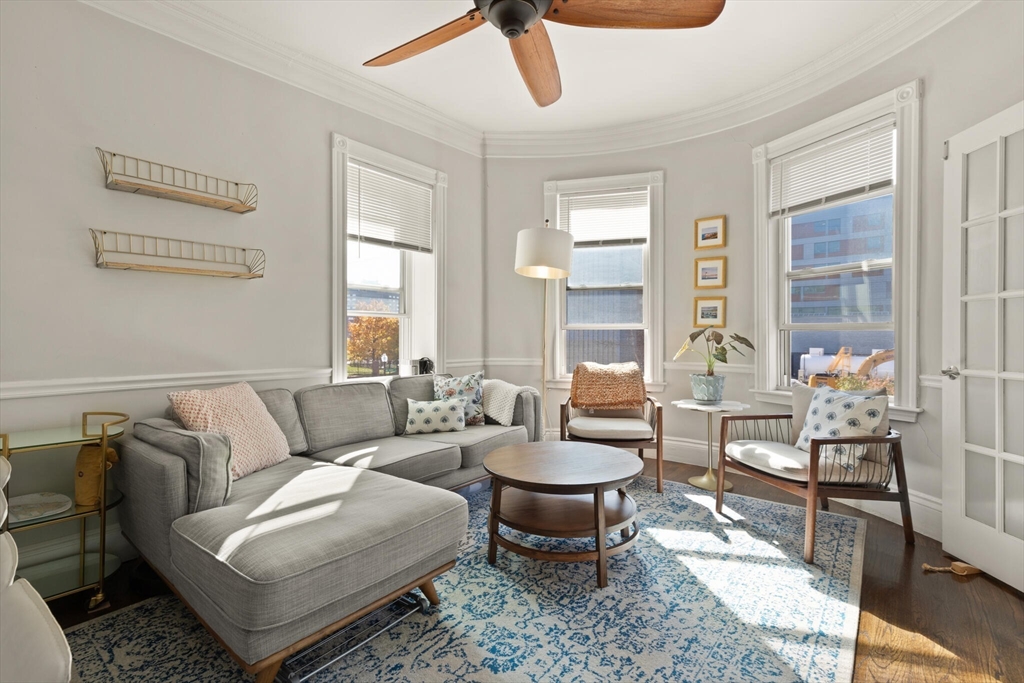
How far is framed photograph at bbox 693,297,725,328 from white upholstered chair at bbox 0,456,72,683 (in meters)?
4.03

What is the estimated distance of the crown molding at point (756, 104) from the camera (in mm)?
2840

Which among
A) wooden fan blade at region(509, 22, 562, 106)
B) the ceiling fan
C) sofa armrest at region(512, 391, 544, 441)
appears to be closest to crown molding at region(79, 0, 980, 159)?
the ceiling fan

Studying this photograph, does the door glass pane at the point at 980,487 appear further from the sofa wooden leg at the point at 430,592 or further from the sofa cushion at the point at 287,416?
the sofa cushion at the point at 287,416

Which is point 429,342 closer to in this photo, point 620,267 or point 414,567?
point 620,267

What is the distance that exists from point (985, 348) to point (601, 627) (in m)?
2.21

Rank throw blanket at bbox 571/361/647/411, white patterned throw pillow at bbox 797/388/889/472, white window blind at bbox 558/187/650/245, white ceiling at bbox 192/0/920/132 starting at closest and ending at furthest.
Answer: white patterned throw pillow at bbox 797/388/889/472
white ceiling at bbox 192/0/920/132
throw blanket at bbox 571/361/647/411
white window blind at bbox 558/187/650/245

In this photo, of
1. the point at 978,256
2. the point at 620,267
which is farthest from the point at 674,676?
the point at 620,267

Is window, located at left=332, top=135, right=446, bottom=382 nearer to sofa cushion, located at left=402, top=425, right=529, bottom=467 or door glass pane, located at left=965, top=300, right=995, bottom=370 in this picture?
sofa cushion, located at left=402, top=425, right=529, bottom=467

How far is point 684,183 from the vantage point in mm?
4254

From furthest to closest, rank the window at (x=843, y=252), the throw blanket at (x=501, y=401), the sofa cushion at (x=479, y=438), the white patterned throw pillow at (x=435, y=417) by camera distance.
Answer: the throw blanket at (x=501, y=401) → the white patterned throw pillow at (x=435, y=417) → the sofa cushion at (x=479, y=438) → the window at (x=843, y=252)

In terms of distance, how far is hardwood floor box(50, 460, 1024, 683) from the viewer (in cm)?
167

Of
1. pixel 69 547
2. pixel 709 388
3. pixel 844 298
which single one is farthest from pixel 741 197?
pixel 69 547

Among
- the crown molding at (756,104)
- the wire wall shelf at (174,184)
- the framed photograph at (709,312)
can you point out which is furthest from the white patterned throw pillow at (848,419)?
the wire wall shelf at (174,184)

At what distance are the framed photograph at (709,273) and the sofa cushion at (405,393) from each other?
2339 mm
